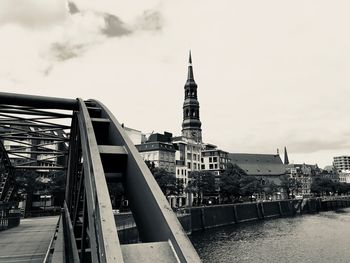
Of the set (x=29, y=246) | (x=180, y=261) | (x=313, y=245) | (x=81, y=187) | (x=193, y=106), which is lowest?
(x=313, y=245)

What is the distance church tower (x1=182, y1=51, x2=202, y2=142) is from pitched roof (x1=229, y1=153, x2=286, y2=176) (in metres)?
38.0

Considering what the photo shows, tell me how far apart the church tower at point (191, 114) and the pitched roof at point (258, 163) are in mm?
38005

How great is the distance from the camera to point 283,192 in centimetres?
16725

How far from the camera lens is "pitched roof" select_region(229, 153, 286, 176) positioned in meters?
178

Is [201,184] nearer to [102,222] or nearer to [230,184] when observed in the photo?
[230,184]

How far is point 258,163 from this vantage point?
614 ft

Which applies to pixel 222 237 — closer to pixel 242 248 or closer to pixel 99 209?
pixel 242 248

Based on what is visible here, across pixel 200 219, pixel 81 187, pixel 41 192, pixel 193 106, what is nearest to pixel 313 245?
pixel 200 219

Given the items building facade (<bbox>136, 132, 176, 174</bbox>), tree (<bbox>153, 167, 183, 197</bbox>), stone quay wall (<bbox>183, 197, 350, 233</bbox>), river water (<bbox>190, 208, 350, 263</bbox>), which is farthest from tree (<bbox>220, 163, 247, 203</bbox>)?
river water (<bbox>190, 208, 350, 263</bbox>)

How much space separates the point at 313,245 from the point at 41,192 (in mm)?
57959

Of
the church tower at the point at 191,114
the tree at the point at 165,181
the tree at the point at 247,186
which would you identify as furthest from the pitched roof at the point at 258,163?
the tree at the point at 165,181

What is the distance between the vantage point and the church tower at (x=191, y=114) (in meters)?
145

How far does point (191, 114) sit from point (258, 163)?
61.1 metres

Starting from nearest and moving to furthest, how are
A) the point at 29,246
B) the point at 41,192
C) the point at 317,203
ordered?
1. the point at 29,246
2. the point at 41,192
3. the point at 317,203
